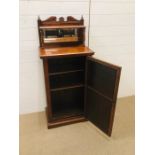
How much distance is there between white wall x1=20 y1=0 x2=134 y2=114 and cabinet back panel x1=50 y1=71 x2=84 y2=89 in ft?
0.64

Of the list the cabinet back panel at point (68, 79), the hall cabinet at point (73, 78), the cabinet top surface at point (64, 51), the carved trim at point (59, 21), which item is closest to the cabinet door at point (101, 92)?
the hall cabinet at point (73, 78)

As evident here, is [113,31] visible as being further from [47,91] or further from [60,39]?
[47,91]

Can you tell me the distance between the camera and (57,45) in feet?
7.78

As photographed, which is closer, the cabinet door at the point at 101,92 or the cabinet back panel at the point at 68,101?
the cabinet door at the point at 101,92

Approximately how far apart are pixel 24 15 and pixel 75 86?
3.43 feet

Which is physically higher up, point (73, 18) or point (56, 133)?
point (73, 18)

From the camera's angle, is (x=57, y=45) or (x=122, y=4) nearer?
(x=57, y=45)

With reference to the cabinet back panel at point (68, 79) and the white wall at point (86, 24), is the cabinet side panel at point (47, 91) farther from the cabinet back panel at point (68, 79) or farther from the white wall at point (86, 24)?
the white wall at point (86, 24)

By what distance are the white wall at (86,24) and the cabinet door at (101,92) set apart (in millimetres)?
566

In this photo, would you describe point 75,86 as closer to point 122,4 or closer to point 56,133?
point 56,133

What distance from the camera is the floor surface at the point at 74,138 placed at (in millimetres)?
2002

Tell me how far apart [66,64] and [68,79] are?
203 mm
